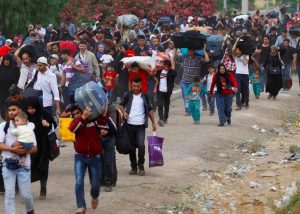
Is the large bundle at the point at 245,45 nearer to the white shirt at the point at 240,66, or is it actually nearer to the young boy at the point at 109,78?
the white shirt at the point at 240,66

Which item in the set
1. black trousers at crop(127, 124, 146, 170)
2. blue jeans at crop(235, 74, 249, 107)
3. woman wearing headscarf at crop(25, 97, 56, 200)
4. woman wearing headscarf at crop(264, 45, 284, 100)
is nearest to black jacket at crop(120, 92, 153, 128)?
black trousers at crop(127, 124, 146, 170)

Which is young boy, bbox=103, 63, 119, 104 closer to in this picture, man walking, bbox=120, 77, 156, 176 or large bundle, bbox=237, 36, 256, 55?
large bundle, bbox=237, 36, 256, 55

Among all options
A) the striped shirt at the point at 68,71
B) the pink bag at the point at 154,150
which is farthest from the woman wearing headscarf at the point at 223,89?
the pink bag at the point at 154,150

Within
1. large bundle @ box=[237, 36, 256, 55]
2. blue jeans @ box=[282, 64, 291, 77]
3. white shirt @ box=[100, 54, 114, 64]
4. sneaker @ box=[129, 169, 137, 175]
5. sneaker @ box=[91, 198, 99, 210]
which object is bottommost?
blue jeans @ box=[282, 64, 291, 77]

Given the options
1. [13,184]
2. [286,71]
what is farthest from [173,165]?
[286,71]

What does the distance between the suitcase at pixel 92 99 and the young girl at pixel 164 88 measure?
28.9 ft

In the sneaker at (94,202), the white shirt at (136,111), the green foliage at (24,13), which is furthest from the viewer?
the green foliage at (24,13)

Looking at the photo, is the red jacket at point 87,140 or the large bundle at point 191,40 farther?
the large bundle at point 191,40

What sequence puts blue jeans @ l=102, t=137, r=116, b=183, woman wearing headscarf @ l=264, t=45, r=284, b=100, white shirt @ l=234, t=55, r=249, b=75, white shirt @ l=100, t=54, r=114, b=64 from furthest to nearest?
1. woman wearing headscarf @ l=264, t=45, r=284, b=100
2. white shirt @ l=234, t=55, r=249, b=75
3. white shirt @ l=100, t=54, r=114, b=64
4. blue jeans @ l=102, t=137, r=116, b=183

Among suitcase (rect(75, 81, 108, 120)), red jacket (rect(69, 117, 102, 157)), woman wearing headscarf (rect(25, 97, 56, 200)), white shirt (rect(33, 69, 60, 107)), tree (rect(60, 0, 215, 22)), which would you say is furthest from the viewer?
tree (rect(60, 0, 215, 22))

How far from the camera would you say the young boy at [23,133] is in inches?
478

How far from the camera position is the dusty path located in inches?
552

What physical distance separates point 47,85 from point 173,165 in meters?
2.41

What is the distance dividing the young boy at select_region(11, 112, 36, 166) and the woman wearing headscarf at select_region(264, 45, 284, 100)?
1536 centimetres
